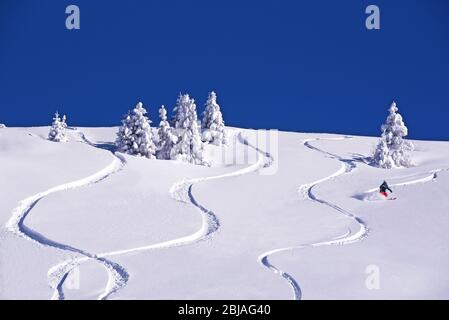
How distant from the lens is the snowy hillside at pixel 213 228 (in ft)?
54.7

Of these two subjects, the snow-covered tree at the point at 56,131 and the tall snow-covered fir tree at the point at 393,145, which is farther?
the snow-covered tree at the point at 56,131

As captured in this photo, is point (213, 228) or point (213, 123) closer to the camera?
point (213, 228)

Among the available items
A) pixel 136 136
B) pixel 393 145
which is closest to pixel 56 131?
pixel 136 136

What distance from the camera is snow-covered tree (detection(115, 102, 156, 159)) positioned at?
4622 cm

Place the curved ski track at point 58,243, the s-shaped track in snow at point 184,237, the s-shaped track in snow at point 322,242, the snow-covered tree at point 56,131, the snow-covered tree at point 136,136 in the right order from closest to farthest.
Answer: the curved ski track at point 58,243 → the s-shaped track in snow at point 322,242 → the s-shaped track in snow at point 184,237 → the snow-covered tree at point 136,136 → the snow-covered tree at point 56,131

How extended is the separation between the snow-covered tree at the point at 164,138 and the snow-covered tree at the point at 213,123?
7532mm

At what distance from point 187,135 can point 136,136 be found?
4.53 meters

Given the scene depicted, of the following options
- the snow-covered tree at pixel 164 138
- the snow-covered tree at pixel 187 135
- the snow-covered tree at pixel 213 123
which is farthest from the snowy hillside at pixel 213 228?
the snow-covered tree at pixel 213 123

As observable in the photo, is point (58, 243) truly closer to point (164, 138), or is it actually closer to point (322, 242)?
point (322, 242)

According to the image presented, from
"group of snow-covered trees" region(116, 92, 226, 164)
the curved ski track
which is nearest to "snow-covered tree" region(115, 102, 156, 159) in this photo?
"group of snow-covered trees" region(116, 92, 226, 164)

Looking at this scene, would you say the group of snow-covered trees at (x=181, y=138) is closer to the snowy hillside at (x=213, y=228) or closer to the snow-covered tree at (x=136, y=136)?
the snow-covered tree at (x=136, y=136)

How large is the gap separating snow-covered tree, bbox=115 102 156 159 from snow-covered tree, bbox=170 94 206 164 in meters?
2.22

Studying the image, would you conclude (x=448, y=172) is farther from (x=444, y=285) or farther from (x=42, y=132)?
(x=42, y=132)

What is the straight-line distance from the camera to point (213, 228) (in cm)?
2475
